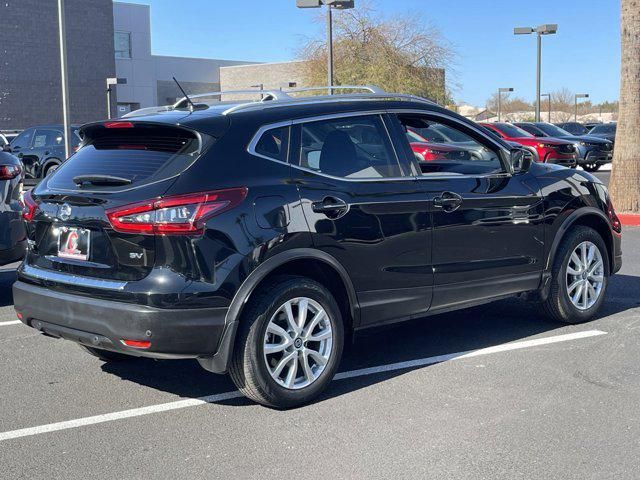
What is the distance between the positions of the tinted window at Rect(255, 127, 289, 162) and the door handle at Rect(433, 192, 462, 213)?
3.75ft

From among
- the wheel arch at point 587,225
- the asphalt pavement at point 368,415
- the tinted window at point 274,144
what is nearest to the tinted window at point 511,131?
the wheel arch at point 587,225

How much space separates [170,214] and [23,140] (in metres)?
20.4

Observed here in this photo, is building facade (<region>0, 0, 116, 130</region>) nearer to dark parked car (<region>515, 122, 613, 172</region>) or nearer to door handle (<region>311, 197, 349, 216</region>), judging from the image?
dark parked car (<region>515, 122, 613, 172</region>)

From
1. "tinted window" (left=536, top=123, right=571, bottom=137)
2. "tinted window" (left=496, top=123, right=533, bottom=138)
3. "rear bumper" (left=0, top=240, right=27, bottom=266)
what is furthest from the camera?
"tinted window" (left=536, top=123, right=571, bottom=137)

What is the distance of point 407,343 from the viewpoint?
6387 millimetres

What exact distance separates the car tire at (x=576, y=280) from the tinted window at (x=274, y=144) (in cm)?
256

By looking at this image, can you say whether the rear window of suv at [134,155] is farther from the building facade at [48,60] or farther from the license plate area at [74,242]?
the building facade at [48,60]

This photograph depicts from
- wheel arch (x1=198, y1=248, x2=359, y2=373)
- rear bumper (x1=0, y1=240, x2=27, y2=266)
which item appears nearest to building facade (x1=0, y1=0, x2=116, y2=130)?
rear bumper (x1=0, y1=240, x2=27, y2=266)

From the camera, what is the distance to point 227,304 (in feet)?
15.1

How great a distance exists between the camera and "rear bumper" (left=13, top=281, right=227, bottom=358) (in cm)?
448

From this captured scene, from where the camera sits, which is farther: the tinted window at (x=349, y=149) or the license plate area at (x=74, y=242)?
the tinted window at (x=349, y=149)

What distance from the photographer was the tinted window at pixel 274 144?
4961 millimetres

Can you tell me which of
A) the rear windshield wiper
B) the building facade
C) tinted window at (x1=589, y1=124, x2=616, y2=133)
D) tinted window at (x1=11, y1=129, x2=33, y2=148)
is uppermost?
the building facade

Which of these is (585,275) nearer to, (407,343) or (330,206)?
(407,343)
